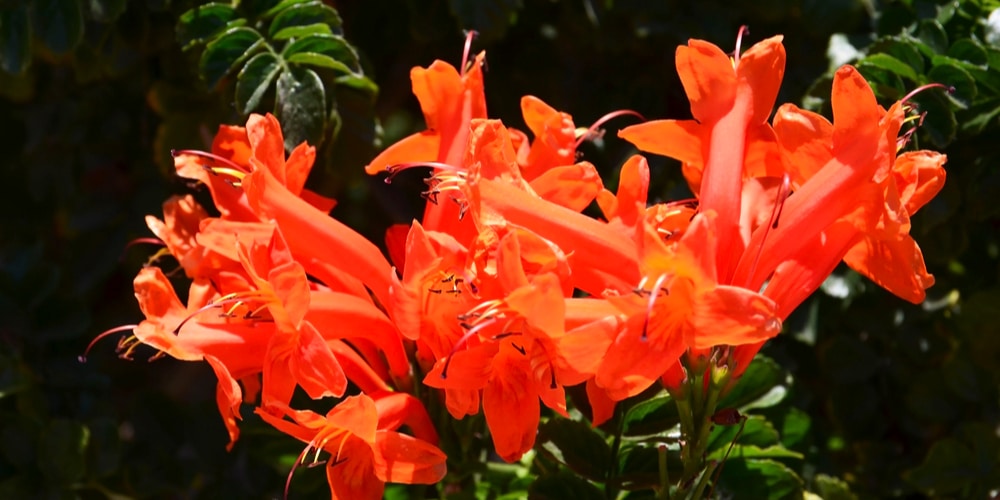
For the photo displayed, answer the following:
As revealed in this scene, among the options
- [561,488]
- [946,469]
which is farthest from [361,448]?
[946,469]

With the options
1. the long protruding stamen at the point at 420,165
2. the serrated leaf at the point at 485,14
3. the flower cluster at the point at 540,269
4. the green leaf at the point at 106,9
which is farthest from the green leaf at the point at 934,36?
the green leaf at the point at 106,9

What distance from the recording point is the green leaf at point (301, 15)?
66.7 inches

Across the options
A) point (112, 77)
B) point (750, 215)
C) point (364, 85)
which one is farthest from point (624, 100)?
point (112, 77)

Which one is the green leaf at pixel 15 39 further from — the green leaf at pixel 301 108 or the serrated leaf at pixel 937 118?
the serrated leaf at pixel 937 118

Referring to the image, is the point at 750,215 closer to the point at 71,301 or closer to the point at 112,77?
the point at 71,301

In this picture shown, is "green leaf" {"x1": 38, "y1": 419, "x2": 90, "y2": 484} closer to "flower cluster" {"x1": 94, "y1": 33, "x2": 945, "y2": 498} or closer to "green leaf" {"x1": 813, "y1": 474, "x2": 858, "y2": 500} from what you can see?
"flower cluster" {"x1": 94, "y1": 33, "x2": 945, "y2": 498}

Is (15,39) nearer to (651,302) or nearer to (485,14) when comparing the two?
(485,14)

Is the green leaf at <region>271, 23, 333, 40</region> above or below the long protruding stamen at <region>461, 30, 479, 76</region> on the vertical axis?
above

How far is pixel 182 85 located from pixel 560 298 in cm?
125

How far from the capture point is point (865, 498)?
1984mm

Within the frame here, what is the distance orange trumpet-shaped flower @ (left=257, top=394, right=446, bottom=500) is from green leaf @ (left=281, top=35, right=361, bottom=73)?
560 mm

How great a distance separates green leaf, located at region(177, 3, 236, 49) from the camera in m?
1.72

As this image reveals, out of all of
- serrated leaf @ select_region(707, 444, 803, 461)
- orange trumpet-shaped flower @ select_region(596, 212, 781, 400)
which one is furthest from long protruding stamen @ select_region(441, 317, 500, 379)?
serrated leaf @ select_region(707, 444, 803, 461)

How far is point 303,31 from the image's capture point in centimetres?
166
